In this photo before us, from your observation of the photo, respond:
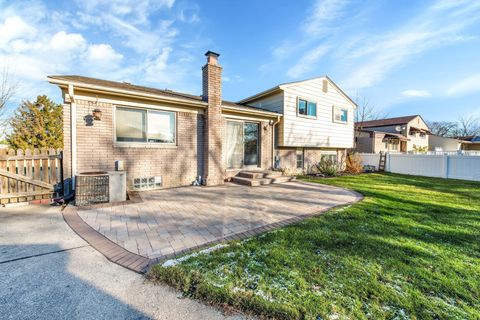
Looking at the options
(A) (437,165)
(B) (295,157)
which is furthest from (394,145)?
(B) (295,157)

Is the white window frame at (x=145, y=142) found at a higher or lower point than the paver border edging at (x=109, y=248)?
higher

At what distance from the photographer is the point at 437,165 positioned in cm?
1258

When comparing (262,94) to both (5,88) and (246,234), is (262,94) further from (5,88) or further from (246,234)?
(5,88)

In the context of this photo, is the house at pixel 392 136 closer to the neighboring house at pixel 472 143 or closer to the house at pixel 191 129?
the neighboring house at pixel 472 143

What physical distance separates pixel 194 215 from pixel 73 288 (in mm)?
2457

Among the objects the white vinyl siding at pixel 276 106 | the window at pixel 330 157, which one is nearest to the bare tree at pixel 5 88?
the white vinyl siding at pixel 276 106

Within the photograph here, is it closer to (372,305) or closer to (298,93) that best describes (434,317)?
(372,305)

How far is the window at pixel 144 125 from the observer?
6.52m

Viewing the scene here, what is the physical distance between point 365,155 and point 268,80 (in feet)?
35.9

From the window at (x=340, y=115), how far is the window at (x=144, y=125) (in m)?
10.2

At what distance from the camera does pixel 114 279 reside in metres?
2.21

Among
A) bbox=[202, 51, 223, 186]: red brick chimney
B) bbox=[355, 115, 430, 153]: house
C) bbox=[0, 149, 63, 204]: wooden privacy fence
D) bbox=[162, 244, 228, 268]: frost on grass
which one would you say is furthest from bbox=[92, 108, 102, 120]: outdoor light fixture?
bbox=[355, 115, 430, 153]: house

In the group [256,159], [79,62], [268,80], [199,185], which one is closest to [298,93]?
[256,159]

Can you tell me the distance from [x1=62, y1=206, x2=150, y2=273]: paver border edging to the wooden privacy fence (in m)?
2.14
